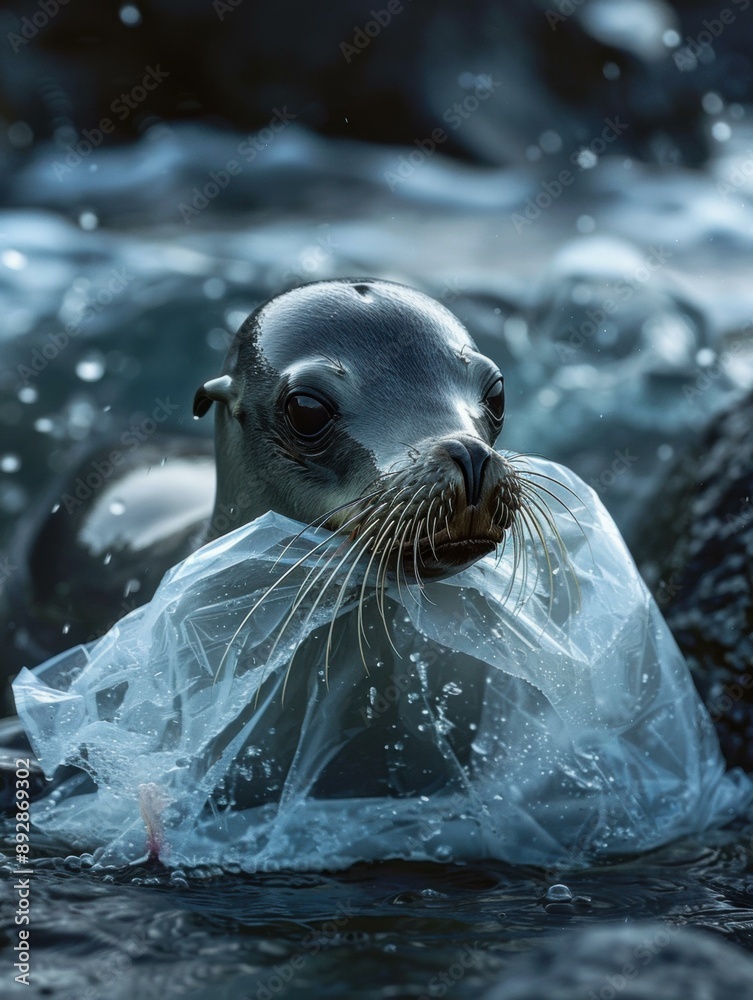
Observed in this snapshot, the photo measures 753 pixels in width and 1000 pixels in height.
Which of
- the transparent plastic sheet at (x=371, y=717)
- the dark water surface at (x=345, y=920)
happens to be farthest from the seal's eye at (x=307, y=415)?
the dark water surface at (x=345, y=920)

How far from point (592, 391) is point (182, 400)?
2570 mm

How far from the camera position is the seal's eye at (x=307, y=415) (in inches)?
122

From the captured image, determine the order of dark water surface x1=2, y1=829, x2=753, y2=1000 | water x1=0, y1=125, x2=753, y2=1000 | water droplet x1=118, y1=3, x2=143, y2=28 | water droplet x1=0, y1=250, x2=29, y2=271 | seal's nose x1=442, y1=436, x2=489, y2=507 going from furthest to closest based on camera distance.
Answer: water droplet x1=118, y1=3, x2=143, y2=28 < water droplet x1=0, y1=250, x2=29, y2=271 < seal's nose x1=442, y1=436, x2=489, y2=507 < water x1=0, y1=125, x2=753, y2=1000 < dark water surface x1=2, y1=829, x2=753, y2=1000

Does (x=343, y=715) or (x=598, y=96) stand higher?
(x=598, y=96)

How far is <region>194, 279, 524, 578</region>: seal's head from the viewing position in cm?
271

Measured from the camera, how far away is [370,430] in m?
3.03

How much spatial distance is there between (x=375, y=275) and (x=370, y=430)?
20.2 ft

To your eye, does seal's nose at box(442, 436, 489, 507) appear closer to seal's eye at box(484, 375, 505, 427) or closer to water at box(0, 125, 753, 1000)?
seal's eye at box(484, 375, 505, 427)

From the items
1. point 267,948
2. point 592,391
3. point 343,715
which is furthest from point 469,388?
point 592,391

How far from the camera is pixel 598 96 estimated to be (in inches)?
434

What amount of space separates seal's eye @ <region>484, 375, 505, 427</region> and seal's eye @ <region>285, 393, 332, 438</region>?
0.44m

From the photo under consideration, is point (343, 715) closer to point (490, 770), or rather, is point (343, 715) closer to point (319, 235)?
point (490, 770)

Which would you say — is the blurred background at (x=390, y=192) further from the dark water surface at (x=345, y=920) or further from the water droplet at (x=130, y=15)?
the dark water surface at (x=345, y=920)

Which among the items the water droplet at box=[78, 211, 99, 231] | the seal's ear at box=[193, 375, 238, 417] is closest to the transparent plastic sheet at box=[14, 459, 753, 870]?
the seal's ear at box=[193, 375, 238, 417]
